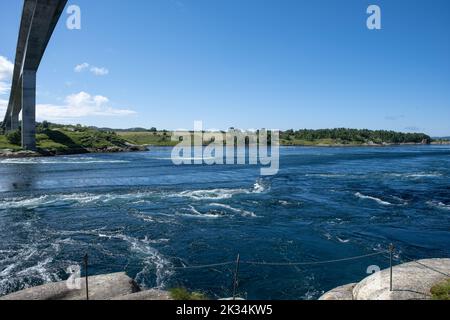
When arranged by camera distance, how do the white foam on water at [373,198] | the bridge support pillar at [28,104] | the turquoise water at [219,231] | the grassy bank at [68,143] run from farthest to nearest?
1. the grassy bank at [68,143]
2. the bridge support pillar at [28,104]
3. the white foam on water at [373,198]
4. the turquoise water at [219,231]

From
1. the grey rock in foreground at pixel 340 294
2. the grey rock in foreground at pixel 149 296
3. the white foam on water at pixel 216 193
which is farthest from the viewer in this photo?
the white foam on water at pixel 216 193

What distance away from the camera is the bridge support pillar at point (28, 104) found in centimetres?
10756

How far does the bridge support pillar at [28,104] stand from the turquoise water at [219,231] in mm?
66640

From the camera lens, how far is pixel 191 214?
3591cm

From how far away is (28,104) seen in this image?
11162cm

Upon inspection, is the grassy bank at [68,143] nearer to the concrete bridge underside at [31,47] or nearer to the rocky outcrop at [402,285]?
the concrete bridge underside at [31,47]

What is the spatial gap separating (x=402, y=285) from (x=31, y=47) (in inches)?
3617

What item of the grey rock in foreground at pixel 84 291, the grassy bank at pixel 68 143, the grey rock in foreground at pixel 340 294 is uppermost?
the grassy bank at pixel 68 143

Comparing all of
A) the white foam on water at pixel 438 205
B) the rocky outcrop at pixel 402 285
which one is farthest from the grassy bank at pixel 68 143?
the rocky outcrop at pixel 402 285

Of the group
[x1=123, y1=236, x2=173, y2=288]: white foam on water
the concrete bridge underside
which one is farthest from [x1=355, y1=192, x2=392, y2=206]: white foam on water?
the concrete bridge underside

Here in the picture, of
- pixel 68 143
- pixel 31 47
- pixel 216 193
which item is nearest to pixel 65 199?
pixel 216 193

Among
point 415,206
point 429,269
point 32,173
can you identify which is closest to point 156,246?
point 429,269

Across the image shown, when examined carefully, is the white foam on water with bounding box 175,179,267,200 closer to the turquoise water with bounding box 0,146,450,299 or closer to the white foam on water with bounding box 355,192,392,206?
the turquoise water with bounding box 0,146,450,299
